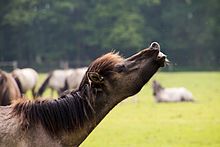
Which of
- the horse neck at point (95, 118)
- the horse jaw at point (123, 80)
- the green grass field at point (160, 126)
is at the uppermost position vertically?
the horse jaw at point (123, 80)

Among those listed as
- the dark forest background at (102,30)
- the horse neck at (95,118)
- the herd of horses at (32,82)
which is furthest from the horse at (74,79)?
the dark forest background at (102,30)

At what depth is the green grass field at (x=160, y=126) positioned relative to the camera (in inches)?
417

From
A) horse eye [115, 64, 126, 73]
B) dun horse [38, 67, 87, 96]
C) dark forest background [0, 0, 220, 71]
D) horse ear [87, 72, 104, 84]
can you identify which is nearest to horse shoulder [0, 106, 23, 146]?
horse ear [87, 72, 104, 84]

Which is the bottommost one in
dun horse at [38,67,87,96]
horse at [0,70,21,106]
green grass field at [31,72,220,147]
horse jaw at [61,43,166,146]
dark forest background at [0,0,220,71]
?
dark forest background at [0,0,220,71]

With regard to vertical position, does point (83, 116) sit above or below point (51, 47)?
above

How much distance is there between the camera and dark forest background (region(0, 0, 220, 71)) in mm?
52531

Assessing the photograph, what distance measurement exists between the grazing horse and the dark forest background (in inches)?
1860

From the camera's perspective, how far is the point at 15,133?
394 cm

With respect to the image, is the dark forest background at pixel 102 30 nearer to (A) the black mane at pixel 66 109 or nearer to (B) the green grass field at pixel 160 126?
(B) the green grass field at pixel 160 126

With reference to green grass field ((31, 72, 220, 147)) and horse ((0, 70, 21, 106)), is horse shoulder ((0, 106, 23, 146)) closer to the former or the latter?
green grass field ((31, 72, 220, 147))

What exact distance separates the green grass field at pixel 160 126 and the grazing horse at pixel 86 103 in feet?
20.2

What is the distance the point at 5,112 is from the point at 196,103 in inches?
644

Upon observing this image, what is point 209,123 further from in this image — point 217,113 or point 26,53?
point 26,53

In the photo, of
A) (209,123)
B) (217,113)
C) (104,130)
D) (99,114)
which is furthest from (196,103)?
(99,114)
